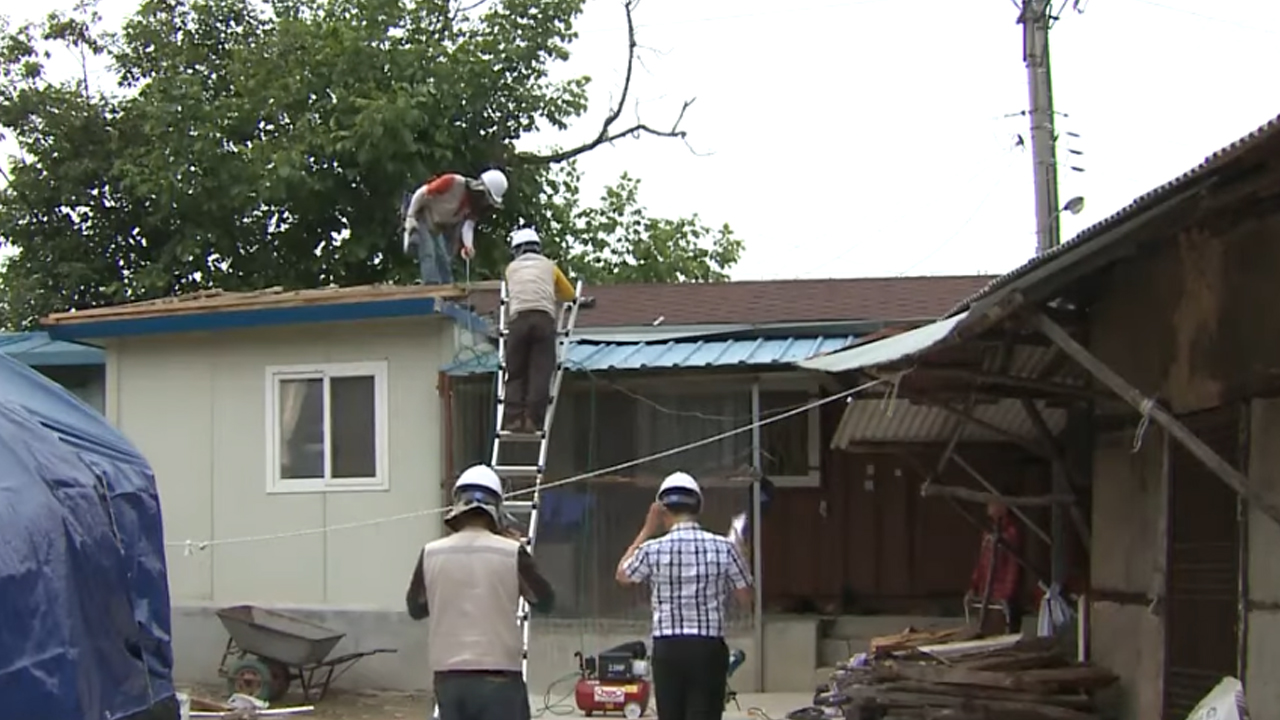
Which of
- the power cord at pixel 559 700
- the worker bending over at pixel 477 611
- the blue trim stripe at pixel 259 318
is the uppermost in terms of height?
the blue trim stripe at pixel 259 318

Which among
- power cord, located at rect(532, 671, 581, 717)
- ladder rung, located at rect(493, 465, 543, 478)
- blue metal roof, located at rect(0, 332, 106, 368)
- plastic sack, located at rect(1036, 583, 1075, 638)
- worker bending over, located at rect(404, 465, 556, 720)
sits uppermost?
blue metal roof, located at rect(0, 332, 106, 368)

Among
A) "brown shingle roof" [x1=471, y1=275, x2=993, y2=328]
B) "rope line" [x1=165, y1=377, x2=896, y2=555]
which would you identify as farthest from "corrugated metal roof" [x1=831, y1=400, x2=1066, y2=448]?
"brown shingle roof" [x1=471, y1=275, x2=993, y2=328]

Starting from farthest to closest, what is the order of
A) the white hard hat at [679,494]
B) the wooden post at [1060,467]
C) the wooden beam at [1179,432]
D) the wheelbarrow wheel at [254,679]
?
1. the wheelbarrow wheel at [254,679]
2. the wooden post at [1060,467]
3. the white hard hat at [679,494]
4. the wooden beam at [1179,432]

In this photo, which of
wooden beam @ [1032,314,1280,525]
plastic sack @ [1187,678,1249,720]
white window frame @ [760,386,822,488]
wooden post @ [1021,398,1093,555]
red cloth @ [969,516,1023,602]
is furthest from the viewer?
white window frame @ [760,386,822,488]

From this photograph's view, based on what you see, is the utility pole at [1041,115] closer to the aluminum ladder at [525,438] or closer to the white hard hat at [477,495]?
the aluminum ladder at [525,438]

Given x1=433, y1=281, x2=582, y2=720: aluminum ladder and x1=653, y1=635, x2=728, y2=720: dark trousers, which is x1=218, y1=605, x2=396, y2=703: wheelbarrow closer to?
x1=433, y1=281, x2=582, y2=720: aluminum ladder

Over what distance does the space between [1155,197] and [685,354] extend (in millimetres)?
6899

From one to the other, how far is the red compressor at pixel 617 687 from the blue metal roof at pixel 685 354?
250cm

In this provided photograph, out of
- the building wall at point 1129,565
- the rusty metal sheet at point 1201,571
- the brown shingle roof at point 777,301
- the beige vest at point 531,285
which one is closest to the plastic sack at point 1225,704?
the rusty metal sheet at point 1201,571

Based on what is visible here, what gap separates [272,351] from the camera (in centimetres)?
1423

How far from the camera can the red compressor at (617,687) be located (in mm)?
11328

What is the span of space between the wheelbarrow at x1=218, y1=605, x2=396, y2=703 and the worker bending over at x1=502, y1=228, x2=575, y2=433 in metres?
2.39

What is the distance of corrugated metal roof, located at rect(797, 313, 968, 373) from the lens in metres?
7.66

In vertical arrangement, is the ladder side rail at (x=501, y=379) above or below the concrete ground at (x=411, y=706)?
above
